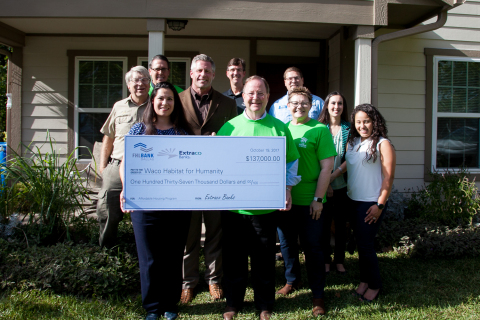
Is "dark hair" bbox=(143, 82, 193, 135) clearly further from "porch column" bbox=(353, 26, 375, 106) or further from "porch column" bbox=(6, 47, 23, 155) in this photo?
"porch column" bbox=(6, 47, 23, 155)

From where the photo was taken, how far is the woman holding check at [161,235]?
8.18 ft

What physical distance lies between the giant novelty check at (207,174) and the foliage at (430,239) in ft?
7.92

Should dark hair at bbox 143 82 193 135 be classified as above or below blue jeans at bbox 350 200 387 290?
above

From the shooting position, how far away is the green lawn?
2674 millimetres

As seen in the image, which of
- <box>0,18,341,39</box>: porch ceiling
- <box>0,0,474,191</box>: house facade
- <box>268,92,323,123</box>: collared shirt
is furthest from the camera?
<box>0,0,474,191</box>: house facade

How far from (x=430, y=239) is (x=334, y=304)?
73.7 inches

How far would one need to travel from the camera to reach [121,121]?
9.78ft

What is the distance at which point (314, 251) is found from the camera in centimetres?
272

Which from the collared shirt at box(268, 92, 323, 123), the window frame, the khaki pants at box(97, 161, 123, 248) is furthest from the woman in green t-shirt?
the window frame

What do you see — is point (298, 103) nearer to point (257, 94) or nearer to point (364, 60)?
point (257, 94)

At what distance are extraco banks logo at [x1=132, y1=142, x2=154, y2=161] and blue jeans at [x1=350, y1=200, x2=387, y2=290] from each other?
1724 millimetres

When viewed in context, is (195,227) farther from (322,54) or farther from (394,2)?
(322,54)

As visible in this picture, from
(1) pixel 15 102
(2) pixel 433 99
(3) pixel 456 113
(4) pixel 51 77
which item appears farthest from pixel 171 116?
(3) pixel 456 113

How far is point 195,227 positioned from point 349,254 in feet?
6.77
